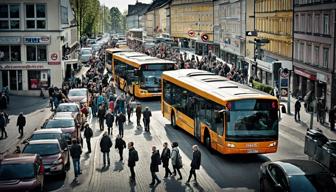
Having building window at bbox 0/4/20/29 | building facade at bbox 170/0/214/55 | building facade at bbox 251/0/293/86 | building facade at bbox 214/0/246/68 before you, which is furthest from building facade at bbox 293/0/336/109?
building facade at bbox 170/0/214/55

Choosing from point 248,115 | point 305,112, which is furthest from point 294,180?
point 305,112

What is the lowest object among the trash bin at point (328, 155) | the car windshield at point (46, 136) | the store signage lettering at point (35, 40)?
the trash bin at point (328, 155)

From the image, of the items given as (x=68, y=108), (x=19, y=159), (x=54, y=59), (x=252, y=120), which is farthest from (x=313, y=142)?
(x=54, y=59)

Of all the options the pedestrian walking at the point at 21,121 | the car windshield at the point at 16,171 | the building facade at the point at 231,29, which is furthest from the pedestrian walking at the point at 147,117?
the building facade at the point at 231,29

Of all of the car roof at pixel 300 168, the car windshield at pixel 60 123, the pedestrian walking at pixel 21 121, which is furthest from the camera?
the pedestrian walking at pixel 21 121

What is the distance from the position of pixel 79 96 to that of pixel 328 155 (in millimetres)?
22634

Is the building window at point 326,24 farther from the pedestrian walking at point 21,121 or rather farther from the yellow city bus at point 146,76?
the pedestrian walking at point 21,121

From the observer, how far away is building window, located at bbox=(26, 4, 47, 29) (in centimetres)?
Answer: 5291

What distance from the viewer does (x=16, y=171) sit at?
2012cm

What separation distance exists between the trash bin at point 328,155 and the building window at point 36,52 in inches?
1294

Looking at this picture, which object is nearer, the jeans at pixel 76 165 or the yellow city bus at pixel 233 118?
the jeans at pixel 76 165

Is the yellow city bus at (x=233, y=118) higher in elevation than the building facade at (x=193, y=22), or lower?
lower

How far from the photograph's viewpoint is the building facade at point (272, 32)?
184 ft

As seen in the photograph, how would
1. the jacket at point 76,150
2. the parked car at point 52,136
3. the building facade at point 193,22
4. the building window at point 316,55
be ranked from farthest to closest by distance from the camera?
the building facade at point 193,22
the building window at point 316,55
the parked car at point 52,136
the jacket at point 76,150
